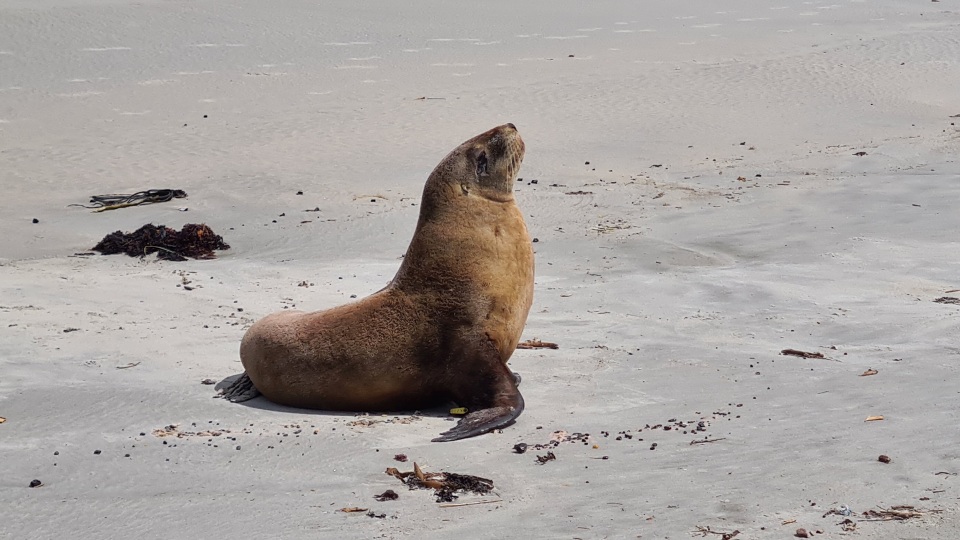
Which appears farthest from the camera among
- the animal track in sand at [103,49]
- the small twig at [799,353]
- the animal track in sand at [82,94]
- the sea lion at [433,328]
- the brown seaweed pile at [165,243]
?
the animal track in sand at [103,49]

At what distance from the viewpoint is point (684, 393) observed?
6.21m

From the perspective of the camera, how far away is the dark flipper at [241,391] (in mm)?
6480

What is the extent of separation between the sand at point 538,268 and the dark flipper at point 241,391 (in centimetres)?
10

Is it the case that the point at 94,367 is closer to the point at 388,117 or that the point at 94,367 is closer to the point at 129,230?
the point at 129,230

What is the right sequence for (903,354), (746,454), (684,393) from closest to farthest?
(746,454) → (684,393) → (903,354)

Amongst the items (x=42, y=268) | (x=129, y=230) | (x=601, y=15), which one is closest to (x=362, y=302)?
(x=42, y=268)

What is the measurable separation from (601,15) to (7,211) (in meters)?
18.1

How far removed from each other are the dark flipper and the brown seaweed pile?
4182 millimetres

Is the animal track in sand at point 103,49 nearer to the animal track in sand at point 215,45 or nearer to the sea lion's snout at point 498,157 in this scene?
the animal track in sand at point 215,45

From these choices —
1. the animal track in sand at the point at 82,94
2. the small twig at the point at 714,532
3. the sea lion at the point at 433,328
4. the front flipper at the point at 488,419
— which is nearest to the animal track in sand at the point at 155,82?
the animal track in sand at the point at 82,94

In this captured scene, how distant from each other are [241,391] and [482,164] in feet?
5.58

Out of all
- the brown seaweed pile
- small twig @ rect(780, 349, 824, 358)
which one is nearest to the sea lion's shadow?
small twig @ rect(780, 349, 824, 358)

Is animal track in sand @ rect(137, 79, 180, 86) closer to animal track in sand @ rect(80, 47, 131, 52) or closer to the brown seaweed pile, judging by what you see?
animal track in sand @ rect(80, 47, 131, 52)

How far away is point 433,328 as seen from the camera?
20.4ft
